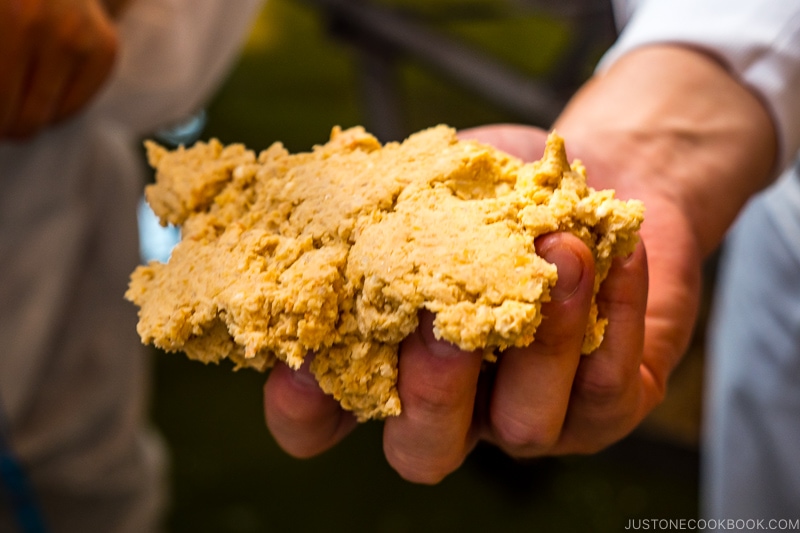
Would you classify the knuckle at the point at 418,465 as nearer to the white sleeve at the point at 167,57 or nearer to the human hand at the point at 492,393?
the human hand at the point at 492,393

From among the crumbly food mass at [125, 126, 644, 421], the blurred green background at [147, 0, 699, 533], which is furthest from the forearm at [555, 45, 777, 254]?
the blurred green background at [147, 0, 699, 533]

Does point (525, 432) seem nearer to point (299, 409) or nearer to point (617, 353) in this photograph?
point (617, 353)

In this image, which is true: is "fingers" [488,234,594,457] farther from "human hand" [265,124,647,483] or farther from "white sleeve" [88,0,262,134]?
"white sleeve" [88,0,262,134]

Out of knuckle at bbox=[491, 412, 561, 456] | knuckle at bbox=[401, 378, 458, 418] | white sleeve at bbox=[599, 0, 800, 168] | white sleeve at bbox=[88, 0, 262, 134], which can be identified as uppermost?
white sleeve at bbox=[599, 0, 800, 168]

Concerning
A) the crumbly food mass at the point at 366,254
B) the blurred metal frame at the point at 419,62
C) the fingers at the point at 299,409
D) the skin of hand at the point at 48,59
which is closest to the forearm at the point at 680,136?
the crumbly food mass at the point at 366,254

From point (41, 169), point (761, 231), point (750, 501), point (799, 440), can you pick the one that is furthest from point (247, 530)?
point (761, 231)

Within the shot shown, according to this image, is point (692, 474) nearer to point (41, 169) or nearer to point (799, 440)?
point (799, 440)
